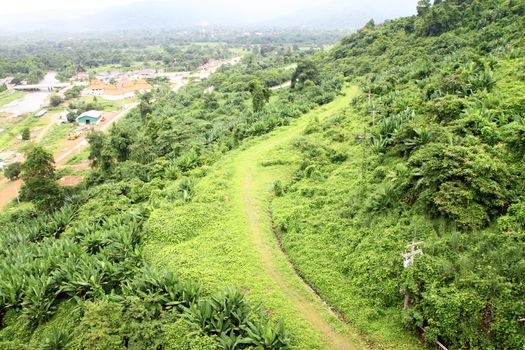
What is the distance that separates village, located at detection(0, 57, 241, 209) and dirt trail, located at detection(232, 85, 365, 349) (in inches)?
806

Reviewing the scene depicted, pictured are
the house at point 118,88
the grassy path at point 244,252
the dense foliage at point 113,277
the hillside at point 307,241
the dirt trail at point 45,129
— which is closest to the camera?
the hillside at point 307,241

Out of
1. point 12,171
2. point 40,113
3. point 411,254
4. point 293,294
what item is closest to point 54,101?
point 40,113

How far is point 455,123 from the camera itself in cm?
1619

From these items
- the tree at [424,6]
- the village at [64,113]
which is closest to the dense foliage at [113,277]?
the village at [64,113]

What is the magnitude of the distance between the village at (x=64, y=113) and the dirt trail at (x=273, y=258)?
67.1ft

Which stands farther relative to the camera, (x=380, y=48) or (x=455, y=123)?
(x=380, y=48)

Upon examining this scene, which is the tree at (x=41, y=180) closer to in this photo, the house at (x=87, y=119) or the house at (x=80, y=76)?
the house at (x=87, y=119)

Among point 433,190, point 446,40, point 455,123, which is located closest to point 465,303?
point 433,190

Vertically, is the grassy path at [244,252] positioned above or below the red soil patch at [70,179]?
above

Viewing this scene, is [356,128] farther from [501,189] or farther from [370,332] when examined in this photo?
[370,332]

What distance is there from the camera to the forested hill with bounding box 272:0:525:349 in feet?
31.2

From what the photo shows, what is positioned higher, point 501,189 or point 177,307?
point 501,189

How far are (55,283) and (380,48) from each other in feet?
150

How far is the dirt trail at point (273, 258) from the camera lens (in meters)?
10.8
